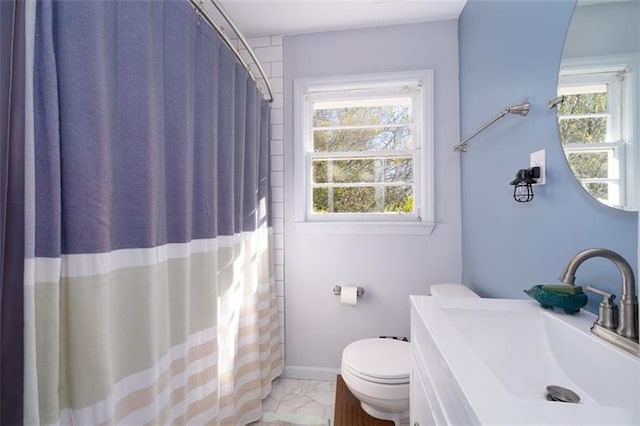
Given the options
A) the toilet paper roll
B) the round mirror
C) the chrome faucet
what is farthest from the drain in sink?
the toilet paper roll

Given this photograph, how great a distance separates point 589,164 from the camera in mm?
775

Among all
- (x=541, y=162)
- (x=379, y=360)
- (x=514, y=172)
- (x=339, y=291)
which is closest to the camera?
(x=541, y=162)

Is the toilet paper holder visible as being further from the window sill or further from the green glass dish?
the green glass dish

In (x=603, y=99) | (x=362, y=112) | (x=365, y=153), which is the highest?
(x=362, y=112)

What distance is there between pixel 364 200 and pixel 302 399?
1334mm

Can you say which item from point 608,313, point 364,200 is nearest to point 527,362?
point 608,313

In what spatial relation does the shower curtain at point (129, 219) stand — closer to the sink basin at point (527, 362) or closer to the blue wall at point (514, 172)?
the sink basin at point (527, 362)

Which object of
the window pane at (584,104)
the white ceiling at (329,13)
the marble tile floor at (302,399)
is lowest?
the marble tile floor at (302,399)

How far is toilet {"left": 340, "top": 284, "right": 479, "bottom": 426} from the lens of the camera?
1.25m

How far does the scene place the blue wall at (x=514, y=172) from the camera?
2.64ft

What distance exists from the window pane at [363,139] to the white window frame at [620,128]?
1203mm

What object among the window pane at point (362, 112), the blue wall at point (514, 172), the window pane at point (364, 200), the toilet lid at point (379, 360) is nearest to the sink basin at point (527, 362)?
the blue wall at point (514, 172)

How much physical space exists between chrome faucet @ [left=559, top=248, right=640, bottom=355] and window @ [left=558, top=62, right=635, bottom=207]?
15cm

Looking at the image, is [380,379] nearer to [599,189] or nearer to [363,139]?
[599,189]
